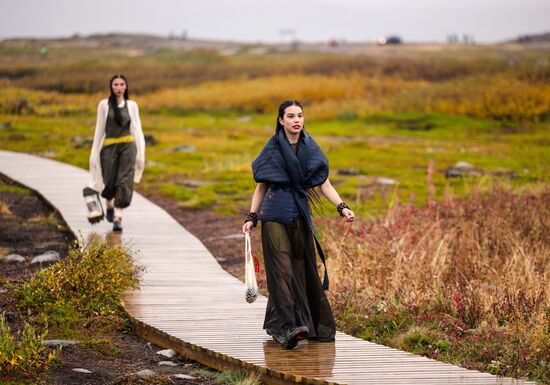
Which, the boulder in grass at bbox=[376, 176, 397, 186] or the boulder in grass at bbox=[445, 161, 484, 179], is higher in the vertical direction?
the boulder in grass at bbox=[376, 176, 397, 186]

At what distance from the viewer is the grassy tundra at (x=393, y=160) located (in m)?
11.4

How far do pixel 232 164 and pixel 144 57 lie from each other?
5478 cm

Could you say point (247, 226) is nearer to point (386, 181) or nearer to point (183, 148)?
point (386, 181)

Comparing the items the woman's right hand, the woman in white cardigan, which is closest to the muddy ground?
the woman in white cardigan

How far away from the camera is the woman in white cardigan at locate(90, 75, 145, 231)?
1594 cm

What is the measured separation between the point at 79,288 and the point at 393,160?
19.8 m

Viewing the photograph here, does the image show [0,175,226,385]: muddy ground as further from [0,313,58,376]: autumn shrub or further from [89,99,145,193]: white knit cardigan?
[89,99,145,193]: white knit cardigan

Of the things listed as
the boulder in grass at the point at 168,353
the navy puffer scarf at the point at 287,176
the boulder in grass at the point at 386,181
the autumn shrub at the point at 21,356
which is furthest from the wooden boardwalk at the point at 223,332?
the boulder in grass at the point at 386,181

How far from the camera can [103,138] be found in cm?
1622

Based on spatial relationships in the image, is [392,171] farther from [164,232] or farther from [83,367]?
[83,367]

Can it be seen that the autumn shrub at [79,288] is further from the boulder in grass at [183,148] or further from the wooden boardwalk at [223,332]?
the boulder in grass at [183,148]

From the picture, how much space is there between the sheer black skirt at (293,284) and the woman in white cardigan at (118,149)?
6760 mm

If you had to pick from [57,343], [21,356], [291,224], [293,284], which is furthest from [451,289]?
[21,356]

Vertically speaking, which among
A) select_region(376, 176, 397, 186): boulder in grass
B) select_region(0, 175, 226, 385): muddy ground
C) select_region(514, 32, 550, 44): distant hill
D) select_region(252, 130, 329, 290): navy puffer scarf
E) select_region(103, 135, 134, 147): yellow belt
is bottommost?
select_region(514, 32, 550, 44): distant hill
